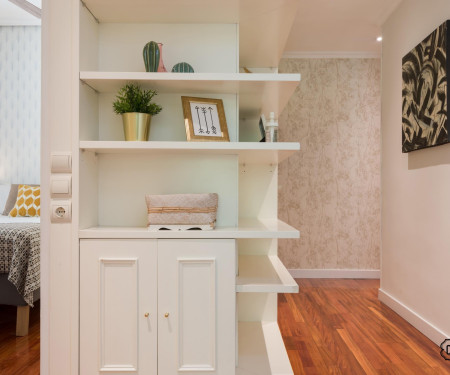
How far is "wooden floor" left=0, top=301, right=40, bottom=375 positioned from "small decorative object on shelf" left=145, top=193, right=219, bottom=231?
123 cm

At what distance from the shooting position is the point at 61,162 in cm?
155

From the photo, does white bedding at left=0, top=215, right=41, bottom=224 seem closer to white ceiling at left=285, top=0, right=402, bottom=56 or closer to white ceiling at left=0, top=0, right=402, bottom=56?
white ceiling at left=0, top=0, right=402, bottom=56

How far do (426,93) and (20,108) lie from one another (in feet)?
14.5

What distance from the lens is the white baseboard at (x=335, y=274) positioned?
443cm

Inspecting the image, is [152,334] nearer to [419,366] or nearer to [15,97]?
[419,366]

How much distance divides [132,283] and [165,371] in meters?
0.38

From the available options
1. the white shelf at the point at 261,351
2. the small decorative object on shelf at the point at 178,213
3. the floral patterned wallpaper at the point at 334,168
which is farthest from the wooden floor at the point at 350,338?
the small decorative object on shelf at the point at 178,213

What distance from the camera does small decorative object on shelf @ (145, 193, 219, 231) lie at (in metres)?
1.58

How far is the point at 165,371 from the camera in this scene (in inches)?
60.5

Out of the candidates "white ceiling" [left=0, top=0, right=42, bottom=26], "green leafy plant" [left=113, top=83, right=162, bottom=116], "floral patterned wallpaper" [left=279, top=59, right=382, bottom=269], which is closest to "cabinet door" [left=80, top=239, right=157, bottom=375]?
"green leafy plant" [left=113, top=83, right=162, bottom=116]

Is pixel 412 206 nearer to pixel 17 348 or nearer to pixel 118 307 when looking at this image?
pixel 118 307

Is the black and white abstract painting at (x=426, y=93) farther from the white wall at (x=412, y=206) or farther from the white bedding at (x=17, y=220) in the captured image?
the white bedding at (x=17, y=220)

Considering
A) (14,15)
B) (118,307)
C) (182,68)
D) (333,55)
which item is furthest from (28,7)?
(118,307)

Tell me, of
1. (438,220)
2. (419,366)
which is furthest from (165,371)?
(438,220)
